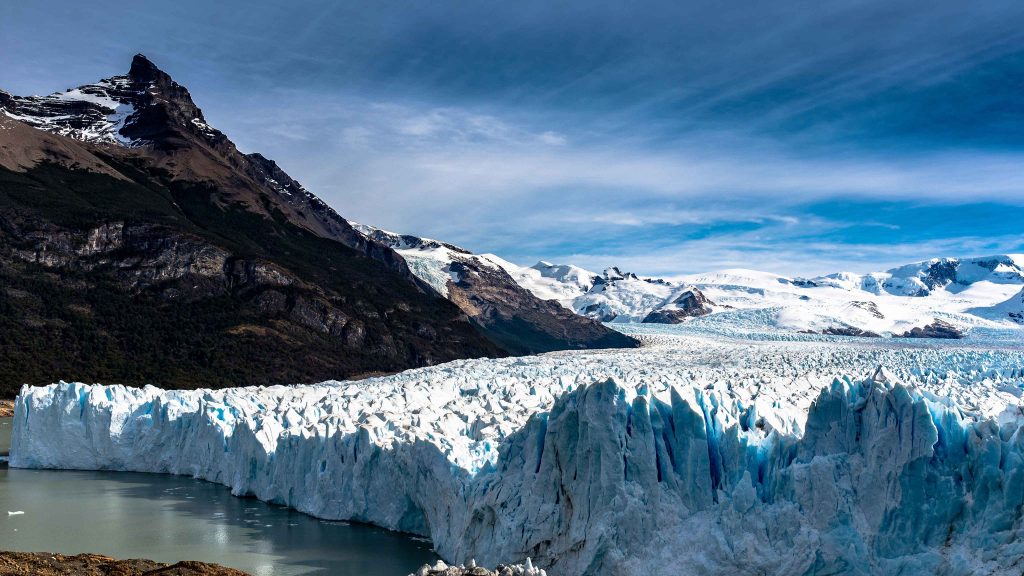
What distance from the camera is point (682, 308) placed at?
141 meters

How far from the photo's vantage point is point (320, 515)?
22.0 m

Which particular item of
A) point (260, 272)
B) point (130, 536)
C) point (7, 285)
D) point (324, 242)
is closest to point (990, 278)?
point (324, 242)

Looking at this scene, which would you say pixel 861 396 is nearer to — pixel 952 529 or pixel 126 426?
pixel 952 529

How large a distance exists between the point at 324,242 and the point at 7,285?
39.8 m

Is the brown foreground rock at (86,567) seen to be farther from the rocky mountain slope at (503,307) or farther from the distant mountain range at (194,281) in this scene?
the rocky mountain slope at (503,307)

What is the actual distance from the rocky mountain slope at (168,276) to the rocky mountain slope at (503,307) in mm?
26853

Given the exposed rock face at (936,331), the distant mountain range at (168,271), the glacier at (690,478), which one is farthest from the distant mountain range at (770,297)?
the glacier at (690,478)

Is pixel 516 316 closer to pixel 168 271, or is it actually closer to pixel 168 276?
Answer: pixel 168 271

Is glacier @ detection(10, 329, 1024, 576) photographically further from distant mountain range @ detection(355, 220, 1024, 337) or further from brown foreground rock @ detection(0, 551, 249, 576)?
distant mountain range @ detection(355, 220, 1024, 337)

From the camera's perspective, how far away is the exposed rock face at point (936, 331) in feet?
318

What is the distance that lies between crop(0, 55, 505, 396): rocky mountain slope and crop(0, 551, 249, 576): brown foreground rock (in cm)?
3830

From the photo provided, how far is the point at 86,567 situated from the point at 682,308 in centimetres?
13237

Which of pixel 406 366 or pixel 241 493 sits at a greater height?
pixel 406 366

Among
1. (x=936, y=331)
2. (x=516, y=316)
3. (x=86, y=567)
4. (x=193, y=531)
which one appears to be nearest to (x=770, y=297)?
(x=516, y=316)
